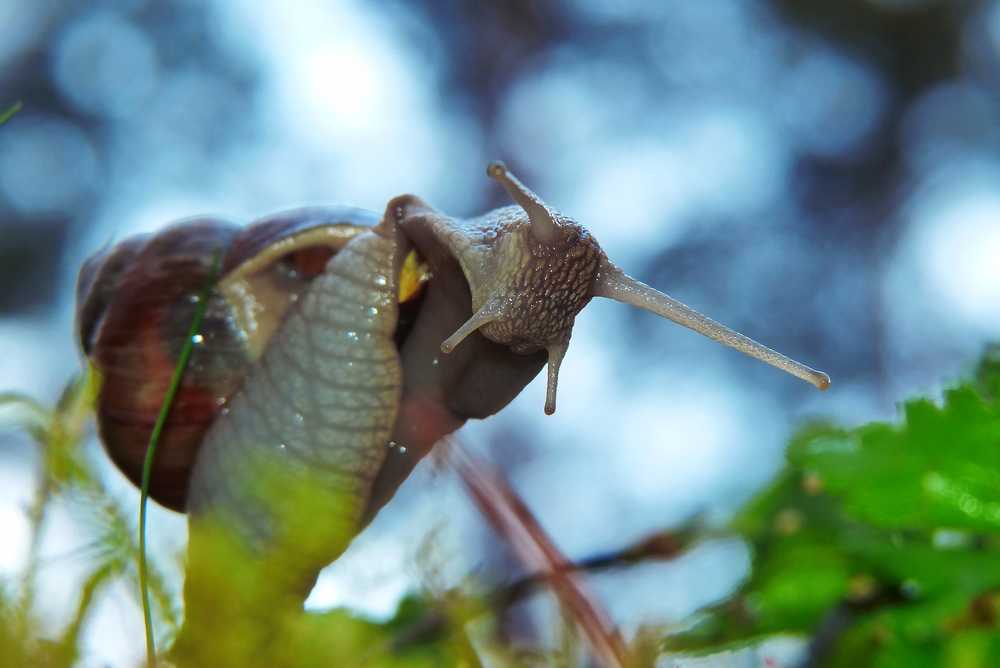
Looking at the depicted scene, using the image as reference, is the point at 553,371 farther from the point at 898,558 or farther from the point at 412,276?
the point at 898,558

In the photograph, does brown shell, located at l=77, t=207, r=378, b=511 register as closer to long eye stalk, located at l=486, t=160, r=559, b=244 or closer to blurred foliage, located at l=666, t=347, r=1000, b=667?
long eye stalk, located at l=486, t=160, r=559, b=244

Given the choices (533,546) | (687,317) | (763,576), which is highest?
(687,317)

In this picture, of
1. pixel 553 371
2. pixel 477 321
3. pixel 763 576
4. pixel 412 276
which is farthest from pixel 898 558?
pixel 412 276

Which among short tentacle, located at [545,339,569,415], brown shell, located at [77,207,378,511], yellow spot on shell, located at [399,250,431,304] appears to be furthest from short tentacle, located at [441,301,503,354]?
brown shell, located at [77,207,378,511]

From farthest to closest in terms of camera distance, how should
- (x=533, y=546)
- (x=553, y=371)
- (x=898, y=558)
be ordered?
(x=553, y=371), (x=898, y=558), (x=533, y=546)

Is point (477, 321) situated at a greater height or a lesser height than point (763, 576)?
greater

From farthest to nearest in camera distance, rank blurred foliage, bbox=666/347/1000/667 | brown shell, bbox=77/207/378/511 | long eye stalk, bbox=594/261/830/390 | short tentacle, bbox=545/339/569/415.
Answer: brown shell, bbox=77/207/378/511, short tentacle, bbox=545/339/569/415, long eye stalk, bbox=594/261/830/390, blurred foliage, bbox=666/347/1000/667
